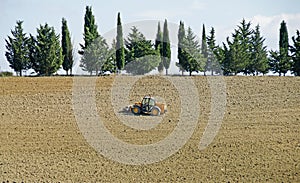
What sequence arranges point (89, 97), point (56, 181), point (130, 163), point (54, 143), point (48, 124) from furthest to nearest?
1. point (89, 97)
2. point (48, 124)
3. point (54, 143)
4. point (130, 163)
5. point (56, 181)

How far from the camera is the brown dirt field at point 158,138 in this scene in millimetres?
12680

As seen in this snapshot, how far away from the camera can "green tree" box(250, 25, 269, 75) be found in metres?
48.3

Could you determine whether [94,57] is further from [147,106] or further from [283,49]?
[147,106]

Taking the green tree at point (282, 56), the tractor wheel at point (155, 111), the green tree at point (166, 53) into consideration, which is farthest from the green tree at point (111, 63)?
the tractor wheel at point (155, 111)

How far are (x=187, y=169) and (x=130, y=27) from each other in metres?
37.7

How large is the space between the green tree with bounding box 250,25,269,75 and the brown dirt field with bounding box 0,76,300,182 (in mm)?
17088

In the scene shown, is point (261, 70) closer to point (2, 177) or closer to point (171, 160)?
point (171, 160)

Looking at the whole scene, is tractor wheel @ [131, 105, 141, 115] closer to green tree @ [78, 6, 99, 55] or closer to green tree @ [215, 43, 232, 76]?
green tree @ [78, 6, 99, 55]

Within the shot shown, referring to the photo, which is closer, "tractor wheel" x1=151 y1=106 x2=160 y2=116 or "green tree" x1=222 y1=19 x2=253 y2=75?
"tractor wheel" x1=151 y1=106 x2=160 y2=116

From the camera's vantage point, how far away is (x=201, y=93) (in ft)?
93.9

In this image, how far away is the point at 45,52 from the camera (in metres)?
43.0

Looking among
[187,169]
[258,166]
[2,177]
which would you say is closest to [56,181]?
[2,177]

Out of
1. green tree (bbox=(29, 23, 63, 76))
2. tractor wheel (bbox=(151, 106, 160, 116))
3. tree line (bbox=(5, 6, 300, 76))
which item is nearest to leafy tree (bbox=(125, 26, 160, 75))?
tree line (bbox=(5, 6, 300, 76))

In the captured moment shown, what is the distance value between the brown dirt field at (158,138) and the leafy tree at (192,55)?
17.1 metres
